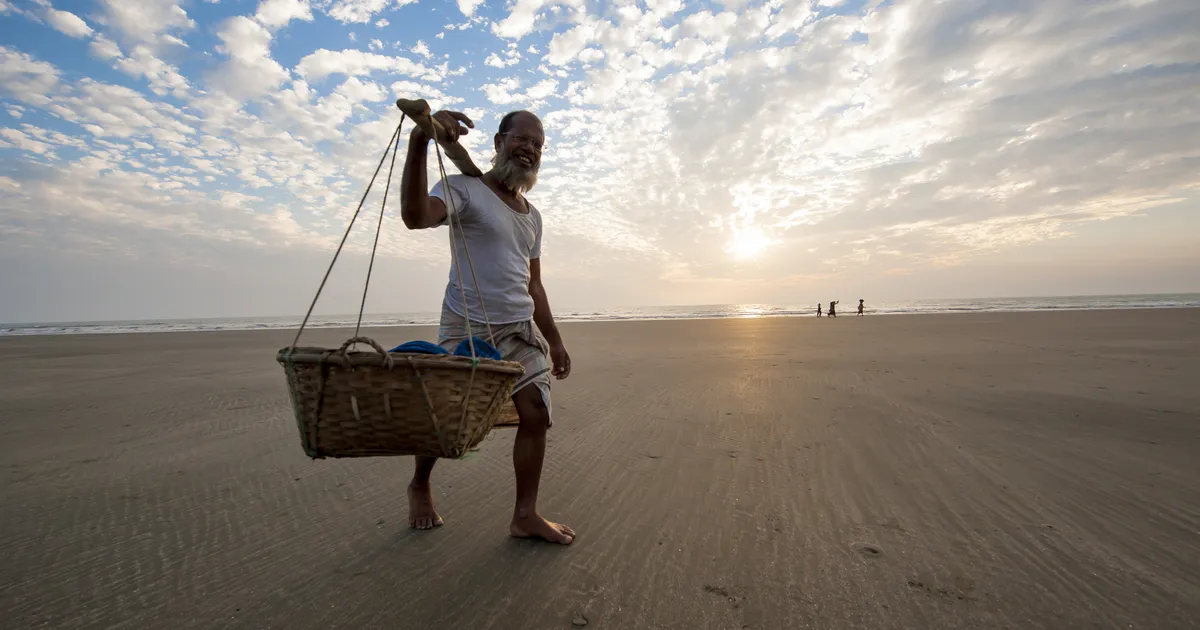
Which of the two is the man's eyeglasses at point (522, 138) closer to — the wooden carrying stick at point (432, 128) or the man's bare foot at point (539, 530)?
the wooden carrying stick at point (432, 128)

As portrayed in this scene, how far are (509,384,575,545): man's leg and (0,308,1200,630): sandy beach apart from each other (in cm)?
8

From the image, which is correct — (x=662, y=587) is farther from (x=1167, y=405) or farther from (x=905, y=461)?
(x=1167, y=405)

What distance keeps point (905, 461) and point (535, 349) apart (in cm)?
261

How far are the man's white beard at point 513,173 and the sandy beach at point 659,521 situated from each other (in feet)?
5.48

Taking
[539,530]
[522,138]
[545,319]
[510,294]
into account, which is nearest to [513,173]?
[522,138]

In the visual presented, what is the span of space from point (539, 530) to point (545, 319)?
1.08 m

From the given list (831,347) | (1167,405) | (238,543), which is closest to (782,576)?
(238,543)

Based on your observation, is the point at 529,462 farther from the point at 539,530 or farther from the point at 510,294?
the point at 510,294

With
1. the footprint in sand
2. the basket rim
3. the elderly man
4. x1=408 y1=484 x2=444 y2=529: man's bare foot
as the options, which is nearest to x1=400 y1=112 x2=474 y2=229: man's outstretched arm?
the elderly man

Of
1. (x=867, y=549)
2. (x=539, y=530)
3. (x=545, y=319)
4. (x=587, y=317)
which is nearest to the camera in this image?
(x=867, y=549)

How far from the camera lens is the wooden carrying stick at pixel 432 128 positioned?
71.2 inches

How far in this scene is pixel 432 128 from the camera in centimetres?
193

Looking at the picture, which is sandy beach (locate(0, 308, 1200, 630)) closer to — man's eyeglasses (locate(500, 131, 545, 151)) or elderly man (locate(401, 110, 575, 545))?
elderly man (locate(401, 110, 575, 545))

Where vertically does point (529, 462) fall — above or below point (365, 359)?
below
